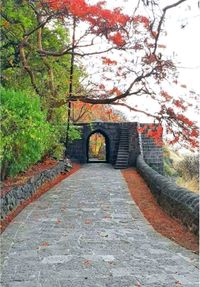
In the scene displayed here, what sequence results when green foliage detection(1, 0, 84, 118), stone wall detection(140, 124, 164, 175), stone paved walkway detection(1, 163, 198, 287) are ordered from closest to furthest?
1. stone paved walkway detection(1, 163, 198, 287)
2. green foliage detection(1, 0, 84, 118)
3. stone wall detection(140, 124, 164, 175)

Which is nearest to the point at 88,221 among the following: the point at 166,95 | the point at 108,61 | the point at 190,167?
the point at 166,95

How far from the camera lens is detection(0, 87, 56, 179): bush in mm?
8336

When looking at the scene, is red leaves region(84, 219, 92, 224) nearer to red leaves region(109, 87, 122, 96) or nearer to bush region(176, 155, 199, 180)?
red leaves region(109, 87, 122, 96)

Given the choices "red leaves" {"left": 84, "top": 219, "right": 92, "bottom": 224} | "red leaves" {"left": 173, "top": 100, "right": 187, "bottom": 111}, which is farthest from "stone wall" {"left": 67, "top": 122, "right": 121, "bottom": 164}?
"red leaves" {"left": 84, "top": 219, "right": 92, "bottom": 224}

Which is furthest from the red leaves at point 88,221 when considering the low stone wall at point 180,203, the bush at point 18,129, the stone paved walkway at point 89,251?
the bush at point 18,129

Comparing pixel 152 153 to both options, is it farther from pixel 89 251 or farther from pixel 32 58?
pixel 89 251

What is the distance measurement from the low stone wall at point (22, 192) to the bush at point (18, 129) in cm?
76

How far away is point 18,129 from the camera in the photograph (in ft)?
28.1

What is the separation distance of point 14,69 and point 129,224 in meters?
7.85

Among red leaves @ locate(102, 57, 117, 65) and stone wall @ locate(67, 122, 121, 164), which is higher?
red leaves @ locate(102, 57, 117, 65)

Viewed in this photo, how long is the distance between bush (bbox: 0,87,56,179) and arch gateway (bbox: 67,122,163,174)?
13.4m

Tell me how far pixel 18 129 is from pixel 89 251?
3625 mm

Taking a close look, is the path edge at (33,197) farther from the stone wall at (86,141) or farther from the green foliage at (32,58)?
the stone wall at (86,141)

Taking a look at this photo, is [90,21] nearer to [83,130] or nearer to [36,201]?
[36,201]
